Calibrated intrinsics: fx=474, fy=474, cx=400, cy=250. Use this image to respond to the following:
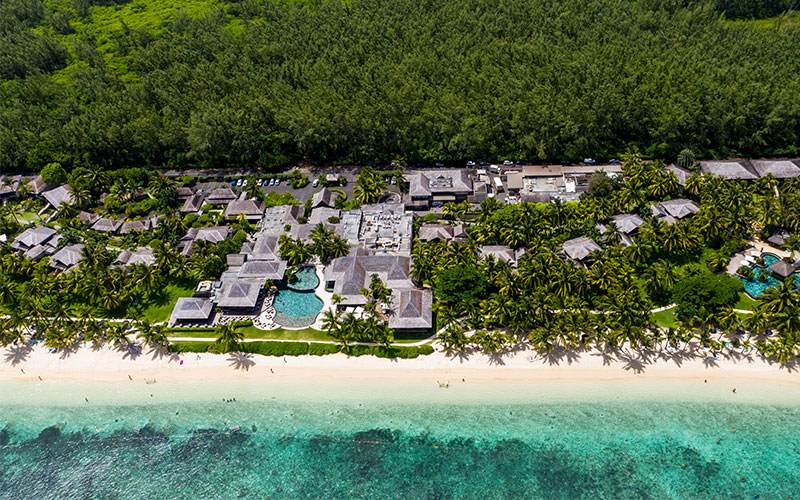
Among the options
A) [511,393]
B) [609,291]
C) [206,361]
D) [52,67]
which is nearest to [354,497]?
[511,393]

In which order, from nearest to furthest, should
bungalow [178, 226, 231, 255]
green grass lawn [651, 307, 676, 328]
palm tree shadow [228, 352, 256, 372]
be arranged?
green grass lawn [651, 307, 676, 328] → palm tree shadow [228, 352, 256, 372] → bungalow [178, 226, 231, 255]

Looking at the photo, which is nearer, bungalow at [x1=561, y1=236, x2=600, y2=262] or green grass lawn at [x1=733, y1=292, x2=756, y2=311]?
green grass lawn at [x1=733, y1=292, x2=756, y2=311]

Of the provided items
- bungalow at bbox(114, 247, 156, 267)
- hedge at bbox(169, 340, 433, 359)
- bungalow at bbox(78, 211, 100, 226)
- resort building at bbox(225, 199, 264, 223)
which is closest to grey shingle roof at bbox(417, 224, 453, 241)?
hedge at bbox(169, 340, 433, 359)

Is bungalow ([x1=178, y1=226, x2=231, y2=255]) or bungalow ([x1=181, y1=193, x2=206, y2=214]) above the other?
bungalow ([x1=181, y1=193, x2=206, y2=214])

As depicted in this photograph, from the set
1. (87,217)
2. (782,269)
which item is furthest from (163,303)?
(782,269)

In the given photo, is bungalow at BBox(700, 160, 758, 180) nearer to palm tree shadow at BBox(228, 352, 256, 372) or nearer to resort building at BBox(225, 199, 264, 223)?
resort building at BBox(225, 199, 264, 223)

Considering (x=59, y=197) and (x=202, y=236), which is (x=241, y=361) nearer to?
(x=202, y=236)

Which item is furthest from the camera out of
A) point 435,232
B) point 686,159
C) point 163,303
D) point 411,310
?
point 686,159

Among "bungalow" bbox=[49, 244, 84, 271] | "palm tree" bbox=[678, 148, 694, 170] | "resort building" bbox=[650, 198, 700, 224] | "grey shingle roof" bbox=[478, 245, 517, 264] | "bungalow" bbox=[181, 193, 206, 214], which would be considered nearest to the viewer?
"grey shingle roof" bbox=[478, 245, 517, 264]
